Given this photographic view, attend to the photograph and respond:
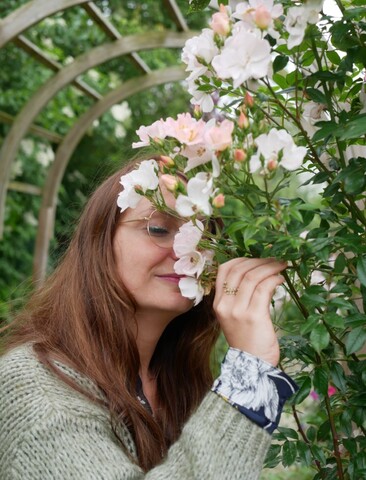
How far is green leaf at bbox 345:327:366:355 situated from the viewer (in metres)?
1.02

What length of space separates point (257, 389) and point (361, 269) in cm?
23

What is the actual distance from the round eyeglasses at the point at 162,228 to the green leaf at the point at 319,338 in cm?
46

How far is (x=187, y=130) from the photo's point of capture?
1045mm

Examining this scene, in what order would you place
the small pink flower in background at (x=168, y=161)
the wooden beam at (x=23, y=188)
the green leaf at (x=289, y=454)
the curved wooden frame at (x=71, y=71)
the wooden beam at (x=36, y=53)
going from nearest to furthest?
the small pink flower in background at (x=168, y=161) < the green leaf at (x=289, y=454) < the wooden beam at (x=36, y=53) < the curved wooden frame at (x=71, y=71) < the wooden beam at (x=23, y=188)

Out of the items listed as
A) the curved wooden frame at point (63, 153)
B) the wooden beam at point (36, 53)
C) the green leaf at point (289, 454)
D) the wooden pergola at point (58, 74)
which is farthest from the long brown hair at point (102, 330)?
the curved wooden frame at point (63, 153)

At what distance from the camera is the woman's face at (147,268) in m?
1.38

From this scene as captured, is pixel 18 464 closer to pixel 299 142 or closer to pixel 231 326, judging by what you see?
pixel 231 326

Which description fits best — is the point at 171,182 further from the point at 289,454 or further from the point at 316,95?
the point at 289,454

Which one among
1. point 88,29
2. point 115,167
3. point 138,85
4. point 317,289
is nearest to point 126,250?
point 115,167

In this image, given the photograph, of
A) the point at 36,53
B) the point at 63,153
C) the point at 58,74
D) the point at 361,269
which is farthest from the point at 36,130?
the point at 361,269

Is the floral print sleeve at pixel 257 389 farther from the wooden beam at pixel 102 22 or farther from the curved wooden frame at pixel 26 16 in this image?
the wooden beam at pixel 102 22

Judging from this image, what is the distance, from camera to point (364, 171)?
106 cm

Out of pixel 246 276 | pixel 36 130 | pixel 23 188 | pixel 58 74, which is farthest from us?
pixel 23 188

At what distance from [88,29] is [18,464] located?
15.3 ft
